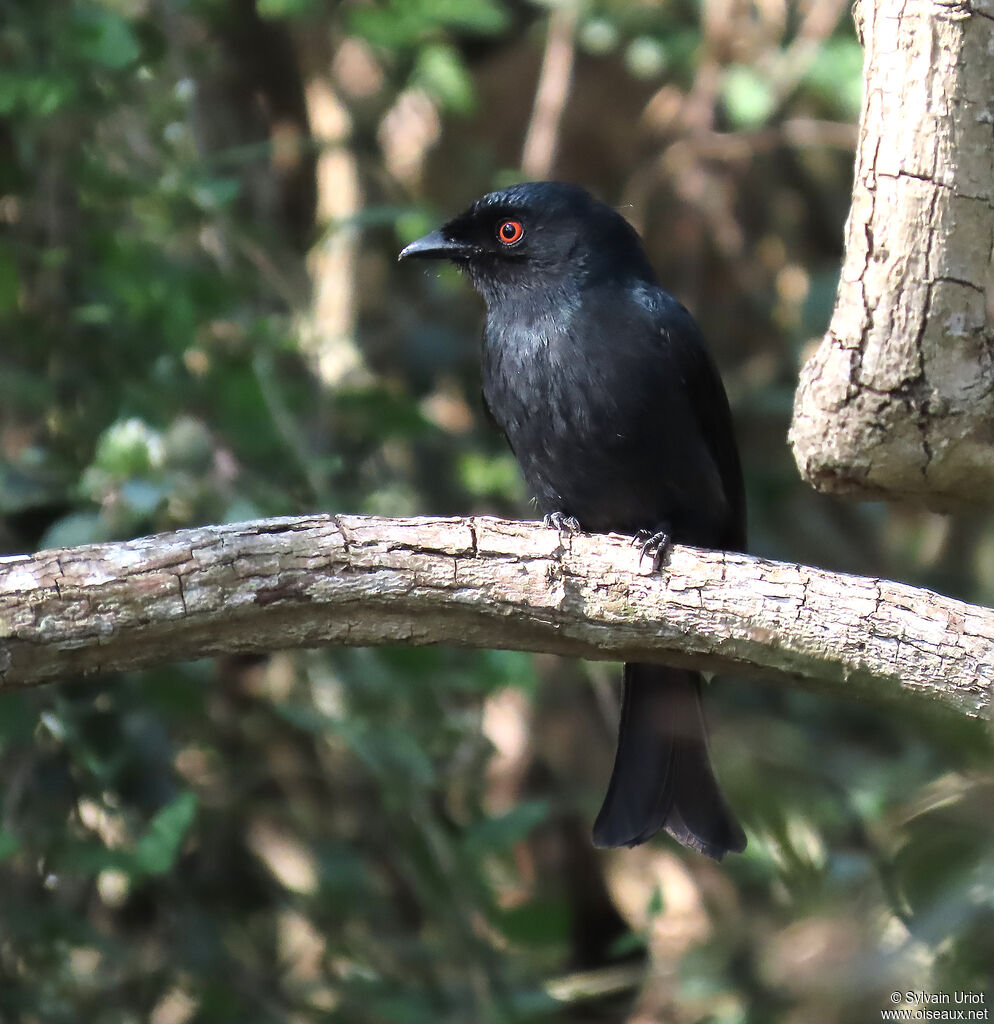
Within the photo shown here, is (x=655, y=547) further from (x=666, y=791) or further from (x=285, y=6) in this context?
(x=285, y=6)

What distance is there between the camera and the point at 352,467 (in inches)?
169

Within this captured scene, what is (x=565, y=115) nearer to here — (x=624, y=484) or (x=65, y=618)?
(x=624, y=484)

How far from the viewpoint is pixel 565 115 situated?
18.3ft

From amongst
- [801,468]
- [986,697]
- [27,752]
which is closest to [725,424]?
[801,468]

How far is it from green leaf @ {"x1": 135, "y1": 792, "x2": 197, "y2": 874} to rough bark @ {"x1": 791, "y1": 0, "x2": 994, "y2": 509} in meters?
1.48

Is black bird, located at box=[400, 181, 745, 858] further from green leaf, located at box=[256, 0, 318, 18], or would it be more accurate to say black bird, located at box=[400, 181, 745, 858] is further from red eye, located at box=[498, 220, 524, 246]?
green leaf, located at box=[256, 0, 318, 18]

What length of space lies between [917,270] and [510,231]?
55.2 inches

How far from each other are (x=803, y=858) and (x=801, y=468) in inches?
64.8

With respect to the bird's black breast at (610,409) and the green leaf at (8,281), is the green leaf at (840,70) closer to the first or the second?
the bird's black breast at (610,409)

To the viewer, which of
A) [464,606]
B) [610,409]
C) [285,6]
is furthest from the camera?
[285,6]

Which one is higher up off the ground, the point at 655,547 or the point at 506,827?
the point at 655,547

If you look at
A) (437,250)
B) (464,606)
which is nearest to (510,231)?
(437,250)

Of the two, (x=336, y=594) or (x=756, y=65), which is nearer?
(x=336, y=594)

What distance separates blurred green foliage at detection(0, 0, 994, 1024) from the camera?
330 centimetres
